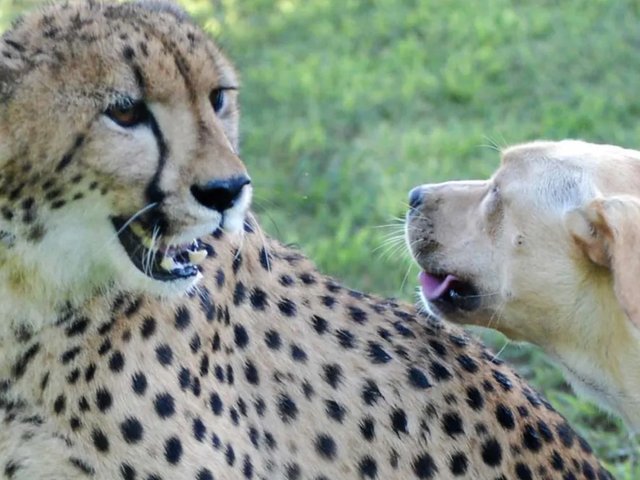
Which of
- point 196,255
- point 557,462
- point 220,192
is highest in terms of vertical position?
point 220,192

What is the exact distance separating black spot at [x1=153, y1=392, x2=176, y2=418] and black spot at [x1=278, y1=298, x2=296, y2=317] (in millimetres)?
398

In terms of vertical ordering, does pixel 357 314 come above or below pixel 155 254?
below

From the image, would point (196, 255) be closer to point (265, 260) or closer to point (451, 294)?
point (265, 260)

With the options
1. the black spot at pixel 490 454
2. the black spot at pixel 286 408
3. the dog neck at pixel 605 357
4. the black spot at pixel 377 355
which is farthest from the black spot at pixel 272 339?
the dog neck at pixel 605 357

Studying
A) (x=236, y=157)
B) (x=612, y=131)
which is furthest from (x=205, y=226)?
(x=612, y=131)

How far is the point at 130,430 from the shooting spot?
2.96 meters

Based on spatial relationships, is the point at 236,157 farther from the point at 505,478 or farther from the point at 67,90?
the point at 505,478

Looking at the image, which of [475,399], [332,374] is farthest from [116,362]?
[475,399]

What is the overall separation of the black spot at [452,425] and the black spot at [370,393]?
162 millimetres

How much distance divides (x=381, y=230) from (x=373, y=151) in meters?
0.90

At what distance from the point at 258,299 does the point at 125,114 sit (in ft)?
2.19

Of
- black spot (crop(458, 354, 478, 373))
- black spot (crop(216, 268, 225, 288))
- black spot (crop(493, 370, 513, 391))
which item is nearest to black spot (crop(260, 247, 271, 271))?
black spot (crop(216, 268, 225, 288))

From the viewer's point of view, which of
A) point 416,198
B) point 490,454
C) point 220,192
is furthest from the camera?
point 416,198

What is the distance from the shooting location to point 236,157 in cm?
284
